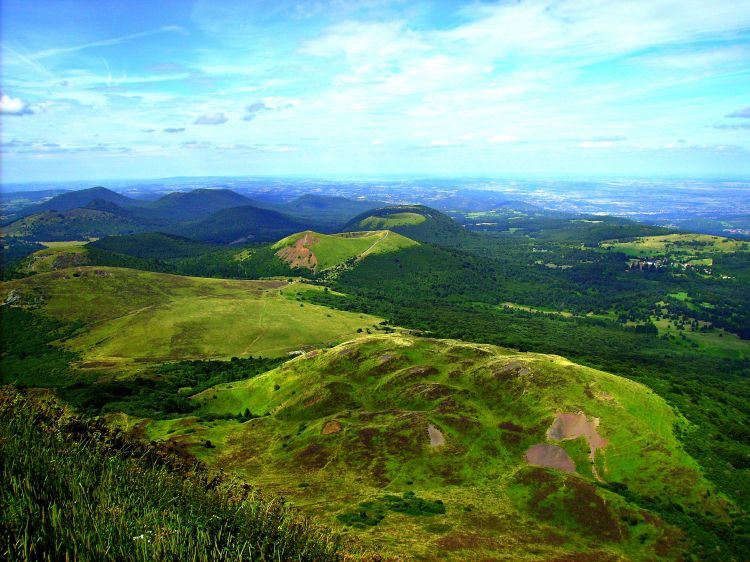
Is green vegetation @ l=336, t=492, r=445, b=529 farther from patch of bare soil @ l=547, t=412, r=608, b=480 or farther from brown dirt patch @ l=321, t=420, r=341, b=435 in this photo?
patch of bare soil @ l=547, t=412, r=608, b=480

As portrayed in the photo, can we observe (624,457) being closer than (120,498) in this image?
No

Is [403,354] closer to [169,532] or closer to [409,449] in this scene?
[409,449]

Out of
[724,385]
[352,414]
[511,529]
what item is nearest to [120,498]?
[511,529]

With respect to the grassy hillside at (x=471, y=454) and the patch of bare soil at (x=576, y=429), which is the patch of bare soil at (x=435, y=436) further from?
the patch of bare soil at (x=576, y=429)

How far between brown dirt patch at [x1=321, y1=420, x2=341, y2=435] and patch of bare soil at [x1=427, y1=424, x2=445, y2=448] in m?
19.7

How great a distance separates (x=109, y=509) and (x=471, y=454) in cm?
7014

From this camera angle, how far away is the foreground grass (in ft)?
106

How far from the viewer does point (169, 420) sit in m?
118

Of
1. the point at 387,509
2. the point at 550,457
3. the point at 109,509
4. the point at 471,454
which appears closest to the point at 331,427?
the point at 471,454

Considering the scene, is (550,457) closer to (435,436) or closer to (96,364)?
(435,436)

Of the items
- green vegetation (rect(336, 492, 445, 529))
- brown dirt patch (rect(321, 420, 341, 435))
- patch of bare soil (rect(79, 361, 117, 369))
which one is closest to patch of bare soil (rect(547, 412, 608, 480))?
green vegetation (rect(336, 492, 445, 529))

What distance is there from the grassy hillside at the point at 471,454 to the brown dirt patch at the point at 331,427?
49cm

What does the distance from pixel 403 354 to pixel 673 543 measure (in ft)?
251

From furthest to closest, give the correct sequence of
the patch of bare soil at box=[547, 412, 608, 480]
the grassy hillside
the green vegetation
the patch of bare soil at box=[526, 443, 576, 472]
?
the patch of bare soil at box=[547, 412, 608, 480], the patch of bare soil at box=[526, 443, 576, 472], the grassy hillside, the green vegetation
